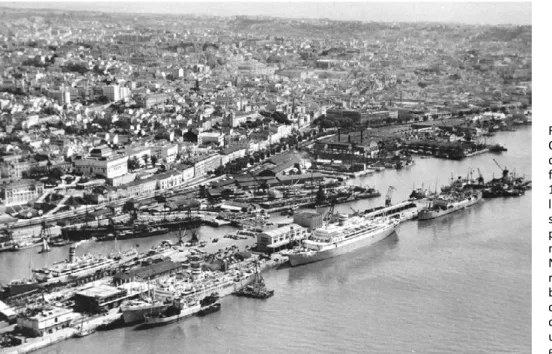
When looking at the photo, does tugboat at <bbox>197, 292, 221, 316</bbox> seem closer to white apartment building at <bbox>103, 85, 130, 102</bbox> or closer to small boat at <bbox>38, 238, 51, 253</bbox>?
small boat at <bbox>38, 238, 51, 253</bbox>

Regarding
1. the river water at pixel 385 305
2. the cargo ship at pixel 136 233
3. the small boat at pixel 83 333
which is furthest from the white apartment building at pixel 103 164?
the small boat at pixel 83 333

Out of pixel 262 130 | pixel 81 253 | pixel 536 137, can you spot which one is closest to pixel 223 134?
pixel 262 130

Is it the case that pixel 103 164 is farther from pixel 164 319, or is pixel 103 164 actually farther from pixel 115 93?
pixel 115 93

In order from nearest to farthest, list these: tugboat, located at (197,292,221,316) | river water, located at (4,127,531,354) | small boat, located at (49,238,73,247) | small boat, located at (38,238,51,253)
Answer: river water, located at (4,127,531,354), tugboat, located at (197,292,221,316), small boat, located at (38,238,51,253), small boat, located at (49,238,73,247)

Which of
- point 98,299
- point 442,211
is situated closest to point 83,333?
point 98,299

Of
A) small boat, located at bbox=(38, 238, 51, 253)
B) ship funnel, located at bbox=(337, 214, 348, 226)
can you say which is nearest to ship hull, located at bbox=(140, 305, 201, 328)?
small boat, located at bbox=(38, 238, 51, 253)

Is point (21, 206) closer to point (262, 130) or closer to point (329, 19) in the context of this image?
point (262, 130)

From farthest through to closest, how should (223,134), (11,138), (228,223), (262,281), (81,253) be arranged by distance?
(223,134) → (11,138) → (228,223) → (81,253) → (262,281)
